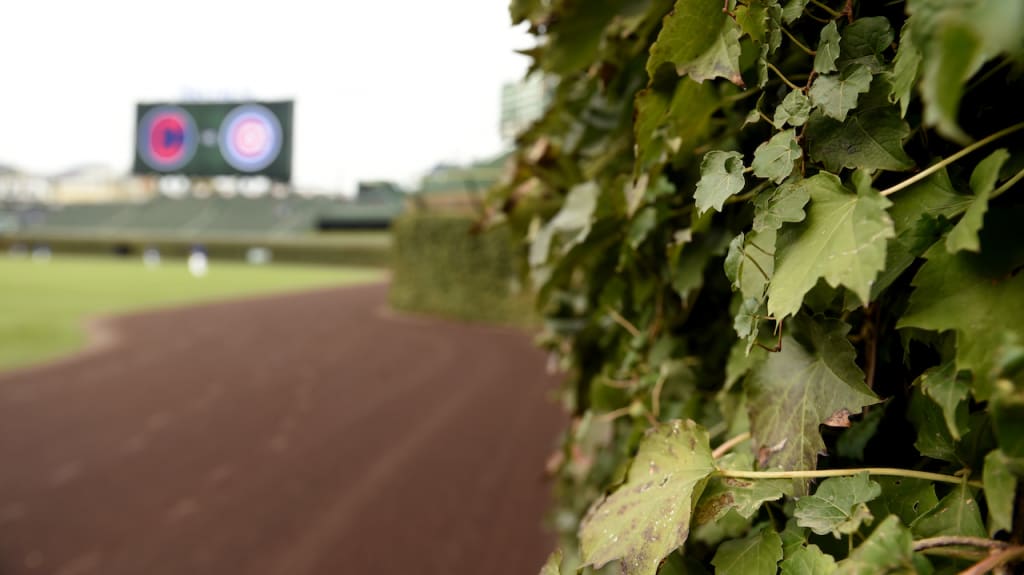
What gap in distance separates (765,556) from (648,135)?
0.54 metres

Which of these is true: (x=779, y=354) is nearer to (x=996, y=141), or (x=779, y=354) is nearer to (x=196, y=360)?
(x=996, y=141)

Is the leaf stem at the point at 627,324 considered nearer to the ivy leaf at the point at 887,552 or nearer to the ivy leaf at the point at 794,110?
the ivy leaf at the point at 794,110

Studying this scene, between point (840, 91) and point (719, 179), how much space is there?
0.14 m

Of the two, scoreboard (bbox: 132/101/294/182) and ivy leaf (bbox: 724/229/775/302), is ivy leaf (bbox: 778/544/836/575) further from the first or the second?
scoreboard (bbox: 132/101/294/182)

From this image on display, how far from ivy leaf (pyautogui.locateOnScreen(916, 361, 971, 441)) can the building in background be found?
1.61 meters

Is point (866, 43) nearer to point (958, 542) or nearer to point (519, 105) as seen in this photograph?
point (958, 542)

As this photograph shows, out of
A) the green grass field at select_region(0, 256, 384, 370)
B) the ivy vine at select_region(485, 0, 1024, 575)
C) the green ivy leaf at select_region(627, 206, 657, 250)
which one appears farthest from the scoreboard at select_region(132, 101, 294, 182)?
the ivy vine at select_region(485, 0, 1024, 575)

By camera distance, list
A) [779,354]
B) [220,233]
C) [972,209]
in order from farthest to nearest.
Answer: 1. [220,233]
2. [779,354]
3. [972,209]

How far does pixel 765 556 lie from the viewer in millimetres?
674

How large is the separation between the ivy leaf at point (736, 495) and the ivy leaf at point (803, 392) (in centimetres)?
4

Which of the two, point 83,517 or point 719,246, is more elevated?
point 719,246

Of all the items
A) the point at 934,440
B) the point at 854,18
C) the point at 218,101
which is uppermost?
the point at 218,101

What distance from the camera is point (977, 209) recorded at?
19.8 inches

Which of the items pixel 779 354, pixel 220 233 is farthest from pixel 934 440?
pixel 220 233
